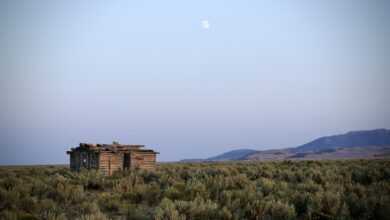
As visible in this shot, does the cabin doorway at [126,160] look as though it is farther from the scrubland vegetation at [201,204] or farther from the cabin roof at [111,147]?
the scrubland vegetation at [201,204]

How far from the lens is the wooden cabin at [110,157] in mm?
25828

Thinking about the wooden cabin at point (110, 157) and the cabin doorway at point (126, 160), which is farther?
the cabin doorway at point (126, 160)

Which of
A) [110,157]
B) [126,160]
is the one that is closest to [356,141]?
[126,160]

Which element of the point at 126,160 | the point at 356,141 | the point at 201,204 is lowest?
the point at 201,204

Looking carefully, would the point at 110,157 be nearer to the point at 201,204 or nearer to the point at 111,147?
the point at 111,147

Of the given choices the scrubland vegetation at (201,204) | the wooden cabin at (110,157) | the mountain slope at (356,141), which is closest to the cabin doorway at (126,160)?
the wooden cabin at (110,157)

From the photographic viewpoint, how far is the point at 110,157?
26453mm

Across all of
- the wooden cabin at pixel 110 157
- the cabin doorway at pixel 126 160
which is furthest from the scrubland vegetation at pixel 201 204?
the cabin doorway at pixel 126 160

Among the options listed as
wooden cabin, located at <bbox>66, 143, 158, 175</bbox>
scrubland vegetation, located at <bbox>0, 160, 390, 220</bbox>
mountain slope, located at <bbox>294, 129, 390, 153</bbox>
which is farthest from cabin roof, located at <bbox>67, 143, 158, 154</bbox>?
mountain slope, located at <bbox>294, 129, 390, 153</bbox>

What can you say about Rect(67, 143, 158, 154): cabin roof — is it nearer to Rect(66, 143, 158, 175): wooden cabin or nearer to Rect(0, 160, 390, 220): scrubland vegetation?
Rect(66, 143, 158, 175): wooden cabin

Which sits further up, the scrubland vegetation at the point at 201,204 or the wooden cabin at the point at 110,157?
the wooden cabin at the point at 110,157

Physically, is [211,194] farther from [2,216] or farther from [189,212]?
[2,216]

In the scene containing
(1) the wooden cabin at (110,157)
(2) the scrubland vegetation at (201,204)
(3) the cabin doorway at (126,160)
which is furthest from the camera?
(3) the cabin doorway at (126,160)

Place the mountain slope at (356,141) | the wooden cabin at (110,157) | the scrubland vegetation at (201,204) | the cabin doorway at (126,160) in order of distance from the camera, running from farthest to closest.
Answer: the mountain slope at (356,141) < the cabin doorway at (126,160) < the wooden cabin at (110,157) < the scrubland vegetation at (201,204)
